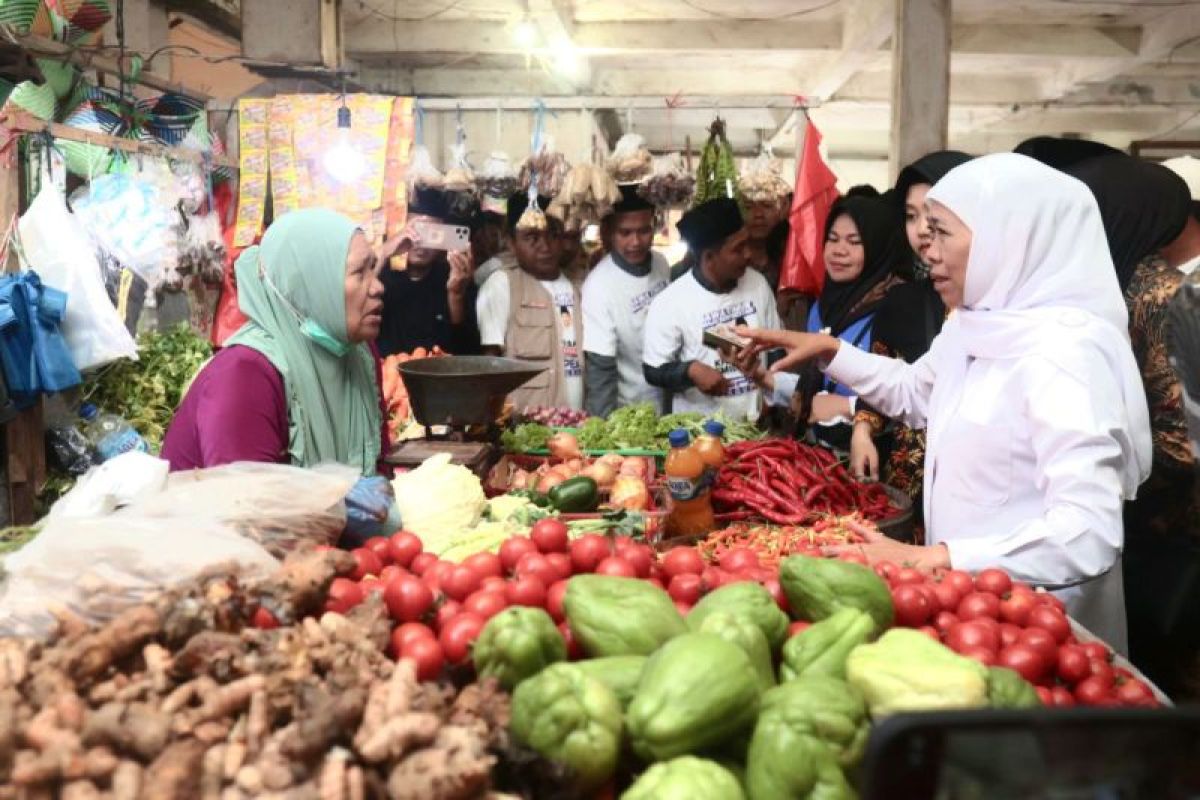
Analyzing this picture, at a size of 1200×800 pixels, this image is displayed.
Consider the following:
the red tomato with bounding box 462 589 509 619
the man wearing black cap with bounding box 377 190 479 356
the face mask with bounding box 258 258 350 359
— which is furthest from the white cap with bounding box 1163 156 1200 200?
the red tomato with bounding box 462 589 509 619

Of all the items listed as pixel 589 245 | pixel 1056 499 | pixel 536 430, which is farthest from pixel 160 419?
pixel 1056 499

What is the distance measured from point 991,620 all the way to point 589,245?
632 centimetres


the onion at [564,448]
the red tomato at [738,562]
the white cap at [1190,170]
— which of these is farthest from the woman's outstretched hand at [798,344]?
the white cap at [1190,170]

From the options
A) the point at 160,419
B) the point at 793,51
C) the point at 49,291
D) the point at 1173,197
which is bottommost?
the point at 160,419

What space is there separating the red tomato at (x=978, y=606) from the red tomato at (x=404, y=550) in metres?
1.19

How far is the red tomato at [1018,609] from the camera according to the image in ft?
6.73

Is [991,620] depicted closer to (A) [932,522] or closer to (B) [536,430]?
(A) [932,522]

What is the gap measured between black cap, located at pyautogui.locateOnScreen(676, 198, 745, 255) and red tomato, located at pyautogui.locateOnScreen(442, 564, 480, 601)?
14.1 ft

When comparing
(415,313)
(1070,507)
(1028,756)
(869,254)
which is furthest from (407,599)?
(415,313)

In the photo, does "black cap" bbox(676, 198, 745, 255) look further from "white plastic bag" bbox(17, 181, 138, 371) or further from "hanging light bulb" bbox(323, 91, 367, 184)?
"white plastic bag" bbox(17, 181, 138, 371)

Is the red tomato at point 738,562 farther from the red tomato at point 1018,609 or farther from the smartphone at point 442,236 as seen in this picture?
the smartphone at point 442,236

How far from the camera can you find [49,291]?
4652 mm

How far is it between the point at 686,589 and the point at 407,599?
56cm

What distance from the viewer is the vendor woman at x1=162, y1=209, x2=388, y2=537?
2945 millimetres
